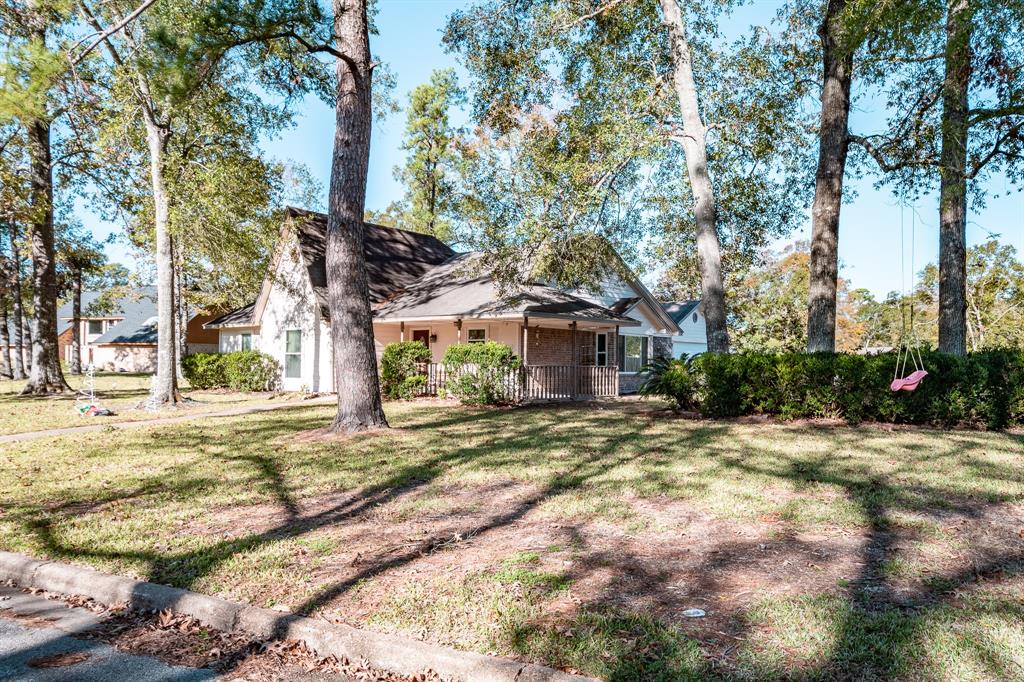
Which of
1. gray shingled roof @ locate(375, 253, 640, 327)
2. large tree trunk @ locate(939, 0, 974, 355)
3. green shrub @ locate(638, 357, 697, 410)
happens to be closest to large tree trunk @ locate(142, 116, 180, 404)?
gray shingled roof @ locate(375, 253, 640, 327)

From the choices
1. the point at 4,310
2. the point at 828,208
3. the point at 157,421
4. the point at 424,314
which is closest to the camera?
the point at 157,421

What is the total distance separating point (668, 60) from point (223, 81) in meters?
11.1

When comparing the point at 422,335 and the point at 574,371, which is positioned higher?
the point at 422,335

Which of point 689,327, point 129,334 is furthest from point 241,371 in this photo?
point 129,334

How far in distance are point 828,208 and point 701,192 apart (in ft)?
8.90

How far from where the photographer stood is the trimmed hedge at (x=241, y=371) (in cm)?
2253

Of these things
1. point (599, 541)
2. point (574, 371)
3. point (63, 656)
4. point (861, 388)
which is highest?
point (861, 388)

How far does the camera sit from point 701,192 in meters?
14.6

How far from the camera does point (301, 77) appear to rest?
40.2 feet

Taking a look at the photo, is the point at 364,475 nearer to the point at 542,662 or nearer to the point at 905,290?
the point at 542,662

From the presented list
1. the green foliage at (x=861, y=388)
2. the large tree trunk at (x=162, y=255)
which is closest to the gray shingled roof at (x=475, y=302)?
the green foliage at (x=861, y=388)

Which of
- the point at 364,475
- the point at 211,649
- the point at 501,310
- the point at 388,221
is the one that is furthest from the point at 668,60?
the point at 388,221

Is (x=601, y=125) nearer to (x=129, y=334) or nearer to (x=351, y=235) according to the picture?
(x=351, y=235)

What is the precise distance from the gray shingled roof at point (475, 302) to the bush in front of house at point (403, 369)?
4.43 feet
